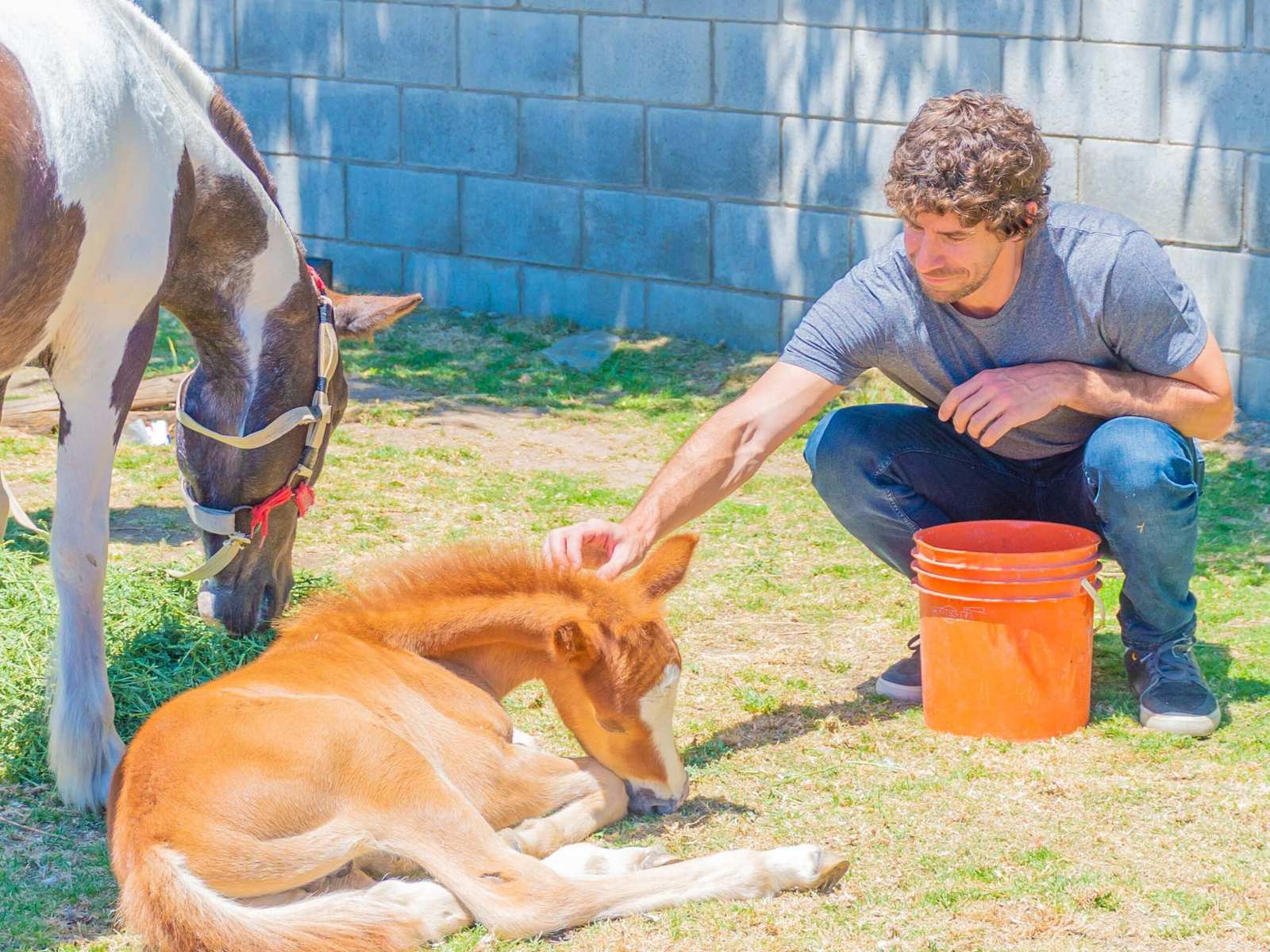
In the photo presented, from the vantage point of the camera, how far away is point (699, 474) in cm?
421

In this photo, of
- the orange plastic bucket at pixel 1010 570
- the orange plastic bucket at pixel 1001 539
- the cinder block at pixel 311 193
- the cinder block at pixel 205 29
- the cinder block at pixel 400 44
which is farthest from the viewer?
the cinder block at pixel 205 29

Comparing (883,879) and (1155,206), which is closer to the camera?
(883,879)

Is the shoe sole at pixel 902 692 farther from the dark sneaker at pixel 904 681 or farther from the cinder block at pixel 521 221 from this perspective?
the cinder block at pixel 521 221

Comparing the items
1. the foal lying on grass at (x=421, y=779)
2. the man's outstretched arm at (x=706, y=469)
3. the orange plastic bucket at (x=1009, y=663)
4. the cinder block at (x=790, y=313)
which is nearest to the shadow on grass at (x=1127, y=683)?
the orange plastic bucket at (x=1009, y=663)

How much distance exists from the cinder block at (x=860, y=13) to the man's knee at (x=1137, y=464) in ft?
14.3

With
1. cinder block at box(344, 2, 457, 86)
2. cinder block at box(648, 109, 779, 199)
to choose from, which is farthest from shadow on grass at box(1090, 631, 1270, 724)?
cinder block at box(344, 2, 457, 86)

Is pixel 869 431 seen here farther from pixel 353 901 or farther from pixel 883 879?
pixel 353 901

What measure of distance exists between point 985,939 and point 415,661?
1.42 meters

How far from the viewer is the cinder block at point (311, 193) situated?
1059cm

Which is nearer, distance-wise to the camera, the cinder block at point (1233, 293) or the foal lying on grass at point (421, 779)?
the foal lying on grass at point (421, 779)

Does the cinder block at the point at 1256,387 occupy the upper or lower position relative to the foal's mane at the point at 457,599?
lower

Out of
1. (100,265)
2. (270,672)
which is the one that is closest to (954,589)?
(270,672)

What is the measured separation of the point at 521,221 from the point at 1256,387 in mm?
4402

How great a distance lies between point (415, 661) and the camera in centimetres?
379
